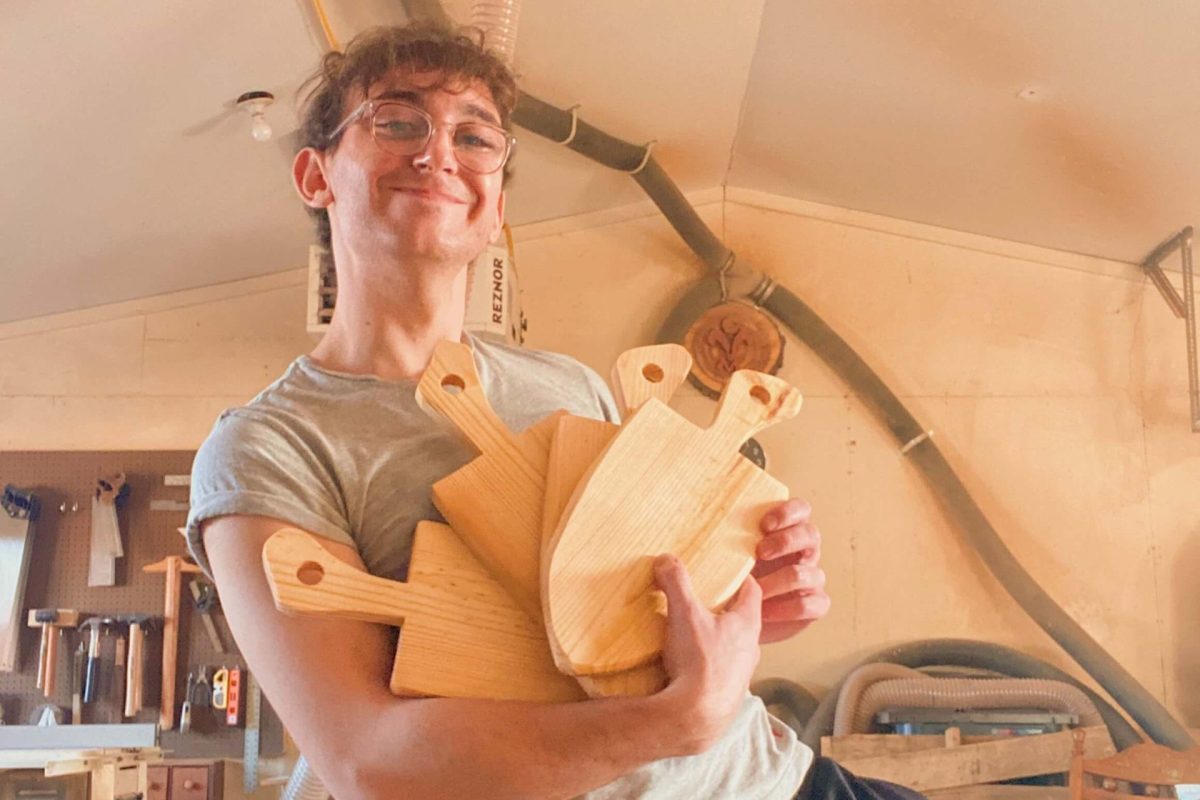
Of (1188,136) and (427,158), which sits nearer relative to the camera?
(427,158)

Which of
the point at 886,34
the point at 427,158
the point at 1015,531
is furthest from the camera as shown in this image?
the point at 1015,531

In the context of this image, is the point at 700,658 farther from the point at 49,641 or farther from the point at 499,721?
the point at 49,641

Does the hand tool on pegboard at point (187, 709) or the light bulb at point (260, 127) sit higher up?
the light bulb at point (260, 127)

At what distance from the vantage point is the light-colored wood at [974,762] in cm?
300

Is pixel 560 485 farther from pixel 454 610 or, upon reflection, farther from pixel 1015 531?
pixel 1015 531

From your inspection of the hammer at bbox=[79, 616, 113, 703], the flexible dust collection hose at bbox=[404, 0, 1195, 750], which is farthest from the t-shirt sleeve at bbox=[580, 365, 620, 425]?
the hammer at bbox=[79, 616, 113, 703]

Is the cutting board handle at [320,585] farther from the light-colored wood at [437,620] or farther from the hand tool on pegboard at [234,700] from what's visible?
the hand tool on pegboard at [234,700]

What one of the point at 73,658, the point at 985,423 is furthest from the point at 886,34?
the point at 73,658

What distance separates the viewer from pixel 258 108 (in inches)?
102

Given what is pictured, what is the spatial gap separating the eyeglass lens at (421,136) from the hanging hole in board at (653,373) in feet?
1.02

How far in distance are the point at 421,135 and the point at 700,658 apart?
61cm

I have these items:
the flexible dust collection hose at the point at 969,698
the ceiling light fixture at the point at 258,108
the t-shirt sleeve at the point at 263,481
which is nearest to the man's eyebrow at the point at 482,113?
the t-shirt sleeve at the point at 263,481

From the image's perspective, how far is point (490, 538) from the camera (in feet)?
2.83

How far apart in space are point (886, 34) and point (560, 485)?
2.21m
